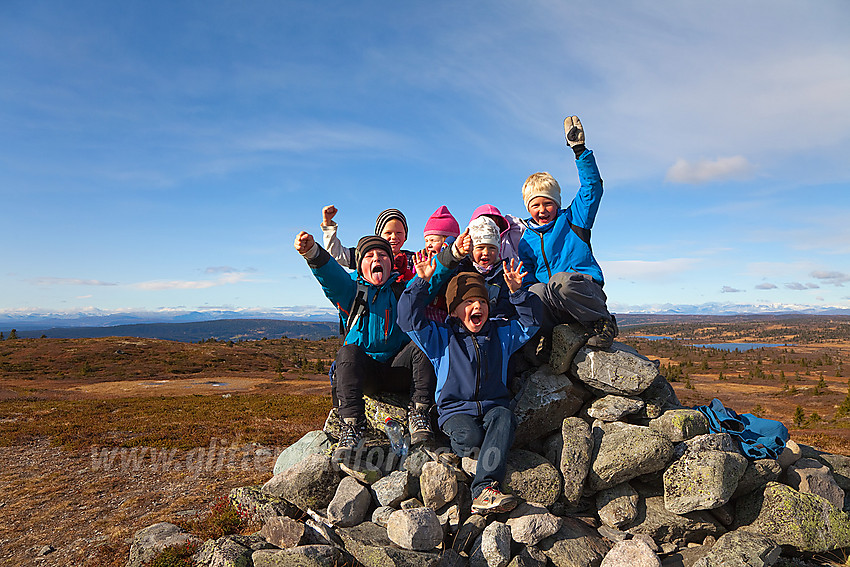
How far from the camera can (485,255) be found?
5.89m

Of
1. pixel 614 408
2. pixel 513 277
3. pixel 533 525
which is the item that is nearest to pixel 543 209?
pixel 513 277

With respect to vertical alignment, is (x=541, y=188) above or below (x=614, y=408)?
above

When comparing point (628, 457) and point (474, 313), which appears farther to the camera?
point (474, 313)

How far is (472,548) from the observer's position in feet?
17.1

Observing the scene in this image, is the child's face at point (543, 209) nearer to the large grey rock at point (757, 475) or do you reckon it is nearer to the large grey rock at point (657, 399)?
the large grey rock at point (657, 399)

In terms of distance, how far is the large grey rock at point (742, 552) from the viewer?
5004mm

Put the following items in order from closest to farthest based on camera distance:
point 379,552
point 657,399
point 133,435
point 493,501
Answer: point 379,552 → point 493,501 → point 657,399 → point 133,435

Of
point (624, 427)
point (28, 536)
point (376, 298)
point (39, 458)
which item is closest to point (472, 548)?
point (624, 427)

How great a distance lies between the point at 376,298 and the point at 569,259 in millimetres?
2702

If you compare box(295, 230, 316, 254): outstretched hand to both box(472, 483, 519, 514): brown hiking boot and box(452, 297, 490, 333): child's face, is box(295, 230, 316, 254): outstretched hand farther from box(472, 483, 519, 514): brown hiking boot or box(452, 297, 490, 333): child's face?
box(472, 483, 519, 514): brown hiking boot

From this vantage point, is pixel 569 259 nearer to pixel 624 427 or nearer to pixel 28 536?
pixel 624 427

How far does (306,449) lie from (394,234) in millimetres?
3492

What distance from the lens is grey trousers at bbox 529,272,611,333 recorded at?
19.7ft

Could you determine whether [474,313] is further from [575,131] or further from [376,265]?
[575,131]
